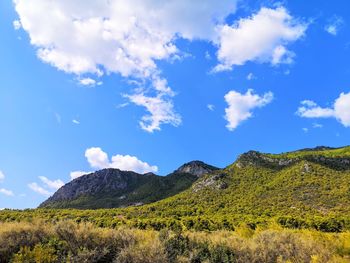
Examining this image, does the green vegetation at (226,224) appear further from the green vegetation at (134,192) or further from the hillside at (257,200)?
the green vegetation at (134,192)

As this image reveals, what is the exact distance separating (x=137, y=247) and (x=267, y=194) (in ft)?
214

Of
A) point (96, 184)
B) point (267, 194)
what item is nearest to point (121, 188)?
point (96, 184)

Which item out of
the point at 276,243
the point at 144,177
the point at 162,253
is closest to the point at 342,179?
the point at 276,243

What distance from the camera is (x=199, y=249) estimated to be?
44.4 feet

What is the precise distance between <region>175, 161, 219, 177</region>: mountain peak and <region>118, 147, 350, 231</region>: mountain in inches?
1293

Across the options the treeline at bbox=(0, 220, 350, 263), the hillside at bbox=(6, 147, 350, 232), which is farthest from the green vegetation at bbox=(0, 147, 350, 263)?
the hillside at bbox=(6, 147, 350, 232)

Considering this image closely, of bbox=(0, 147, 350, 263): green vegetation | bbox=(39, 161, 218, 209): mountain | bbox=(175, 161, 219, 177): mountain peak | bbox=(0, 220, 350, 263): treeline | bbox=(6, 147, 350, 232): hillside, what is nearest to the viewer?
bbox=(0, 220, 350, 263): treeline

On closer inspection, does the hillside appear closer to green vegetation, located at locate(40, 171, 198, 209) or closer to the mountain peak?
green vegetation, located at locate(40, 171, 198, 209)

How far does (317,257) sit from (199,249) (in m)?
4.18

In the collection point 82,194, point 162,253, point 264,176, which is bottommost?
point 162,253

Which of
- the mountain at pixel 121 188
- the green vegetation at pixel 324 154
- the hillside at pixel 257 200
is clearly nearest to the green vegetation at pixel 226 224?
the hillside at pixel 257 200

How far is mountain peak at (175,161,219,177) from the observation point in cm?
13062

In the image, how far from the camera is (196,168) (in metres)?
133

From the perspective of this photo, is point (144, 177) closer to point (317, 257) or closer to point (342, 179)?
point (342, 179)
